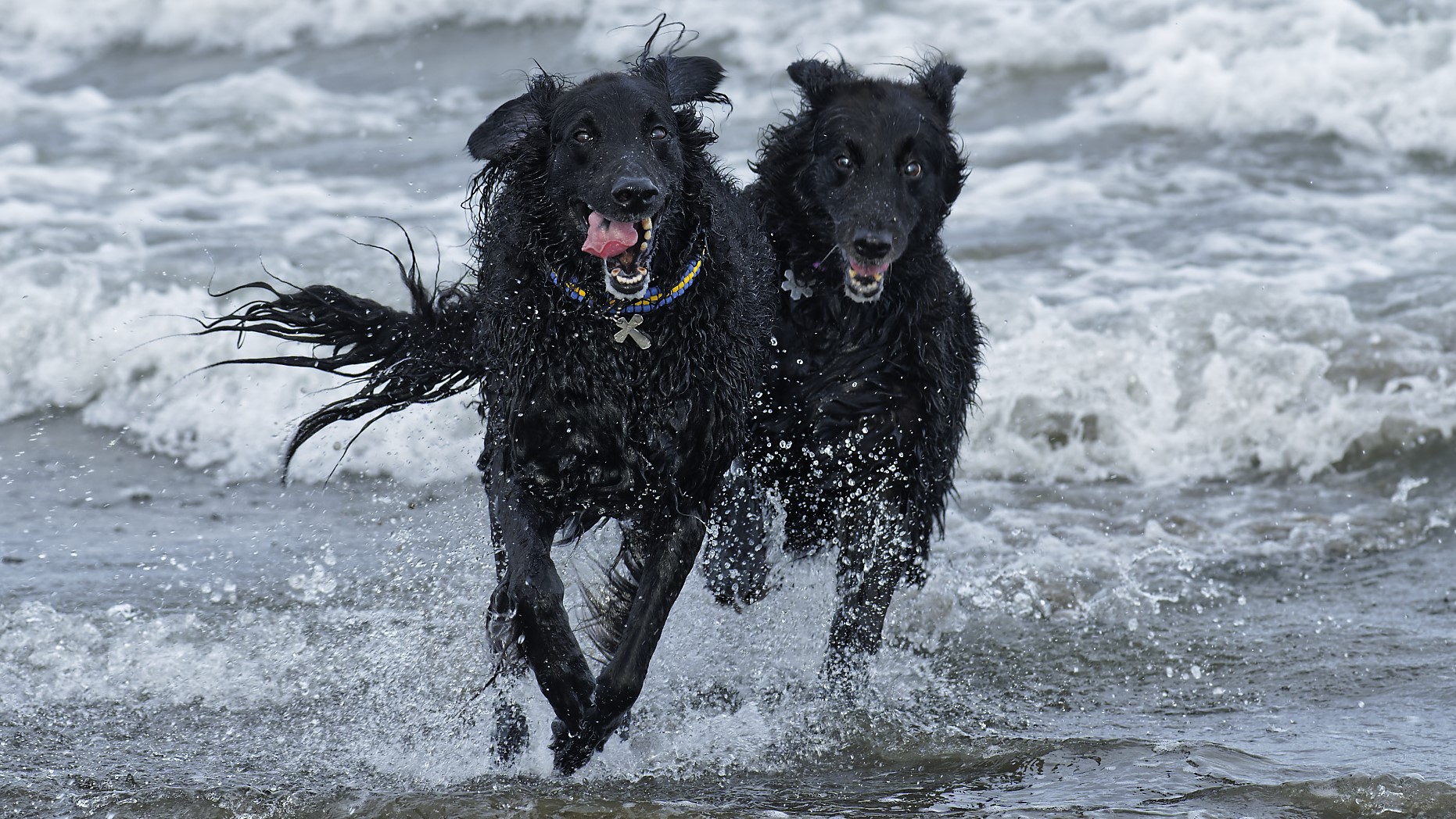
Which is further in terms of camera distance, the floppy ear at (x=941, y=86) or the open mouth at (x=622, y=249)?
the floppy ear at (x=941, y=86)

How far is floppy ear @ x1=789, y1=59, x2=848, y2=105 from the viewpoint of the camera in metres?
4.97

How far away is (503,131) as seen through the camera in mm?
3930

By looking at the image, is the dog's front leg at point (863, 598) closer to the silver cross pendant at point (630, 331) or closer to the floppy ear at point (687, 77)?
the silver cross pendant at point (630, 331)

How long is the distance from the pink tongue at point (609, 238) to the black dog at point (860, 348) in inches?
44.7

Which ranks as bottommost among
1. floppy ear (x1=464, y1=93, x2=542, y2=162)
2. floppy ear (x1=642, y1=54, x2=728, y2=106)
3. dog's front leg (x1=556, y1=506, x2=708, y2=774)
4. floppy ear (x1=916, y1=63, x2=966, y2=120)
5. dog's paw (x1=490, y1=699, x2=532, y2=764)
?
dog's paw (x1=490, y1=699, x2=532, y2=764)

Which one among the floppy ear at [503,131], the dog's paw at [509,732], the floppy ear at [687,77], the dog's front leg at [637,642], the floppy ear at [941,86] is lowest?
the dog's paw at [509,732]

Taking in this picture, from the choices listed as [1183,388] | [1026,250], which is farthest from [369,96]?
[1183,388]

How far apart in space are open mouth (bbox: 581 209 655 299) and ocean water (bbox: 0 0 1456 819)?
43.7 inches

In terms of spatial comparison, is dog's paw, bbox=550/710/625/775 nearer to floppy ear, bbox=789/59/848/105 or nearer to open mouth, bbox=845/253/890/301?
open mouth, bbox=845/253/890/301

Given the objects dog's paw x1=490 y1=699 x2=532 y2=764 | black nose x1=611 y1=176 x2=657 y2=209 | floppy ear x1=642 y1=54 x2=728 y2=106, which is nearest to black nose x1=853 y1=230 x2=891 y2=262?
floppy ear x1=642 y1=54 x2=728 y2=106

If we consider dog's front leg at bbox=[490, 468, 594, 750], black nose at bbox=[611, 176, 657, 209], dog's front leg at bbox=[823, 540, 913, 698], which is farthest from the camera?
dog's front leg at bbox=[823, 540, 913, 698]

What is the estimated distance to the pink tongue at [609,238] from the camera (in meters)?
3.75

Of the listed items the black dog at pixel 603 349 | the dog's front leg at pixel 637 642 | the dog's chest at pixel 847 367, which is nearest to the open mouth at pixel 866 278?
the dog's chest at pixel 847 367

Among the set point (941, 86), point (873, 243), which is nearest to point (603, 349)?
point (873, 243)
